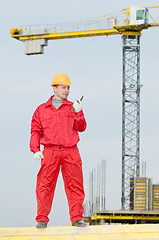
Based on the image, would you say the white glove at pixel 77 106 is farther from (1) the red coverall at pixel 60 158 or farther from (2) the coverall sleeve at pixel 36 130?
(2) the coverall sleeve at pixel 36 130

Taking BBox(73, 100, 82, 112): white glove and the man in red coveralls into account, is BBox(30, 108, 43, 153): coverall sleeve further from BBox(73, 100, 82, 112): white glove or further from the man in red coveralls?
BBox(73, 100, 82, 112): white glove

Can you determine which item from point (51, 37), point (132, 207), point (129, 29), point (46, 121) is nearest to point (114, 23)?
point (129, 29)

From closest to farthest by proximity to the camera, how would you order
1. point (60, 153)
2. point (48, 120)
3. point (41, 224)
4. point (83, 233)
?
point (83, 233)
point (41, 224)
point (60, 153)
point (48, 120)

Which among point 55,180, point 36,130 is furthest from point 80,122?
point 55,180

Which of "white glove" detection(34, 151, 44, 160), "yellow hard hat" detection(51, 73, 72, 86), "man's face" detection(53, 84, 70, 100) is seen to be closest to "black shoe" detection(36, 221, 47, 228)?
"white glove" detection(34, 151, 44, 160)

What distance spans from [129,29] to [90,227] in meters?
32.3

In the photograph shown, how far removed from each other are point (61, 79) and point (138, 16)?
101 ft

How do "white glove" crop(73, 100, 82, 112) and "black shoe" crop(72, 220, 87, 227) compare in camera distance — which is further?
"white glove" crop(73, 100, 82, 112)

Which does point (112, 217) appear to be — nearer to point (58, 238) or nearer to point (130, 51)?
point (130, 51)

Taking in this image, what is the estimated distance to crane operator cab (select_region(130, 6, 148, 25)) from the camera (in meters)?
38.9

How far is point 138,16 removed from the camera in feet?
129

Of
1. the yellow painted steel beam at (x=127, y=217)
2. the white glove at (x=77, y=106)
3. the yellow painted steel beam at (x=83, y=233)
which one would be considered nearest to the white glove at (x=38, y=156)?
the white glove at (x=77, y=106)

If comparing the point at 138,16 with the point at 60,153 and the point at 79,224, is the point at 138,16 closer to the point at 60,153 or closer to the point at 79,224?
the point at 60,153

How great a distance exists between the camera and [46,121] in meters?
9.66
